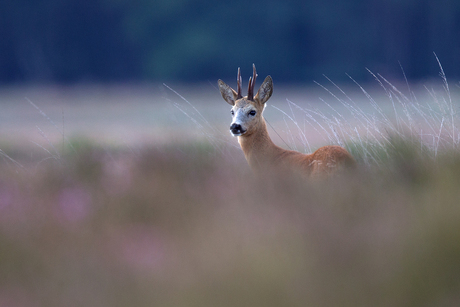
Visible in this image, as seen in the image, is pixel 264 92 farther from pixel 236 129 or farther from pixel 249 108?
pixel 236 129

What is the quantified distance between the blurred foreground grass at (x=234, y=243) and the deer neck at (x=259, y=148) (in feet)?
6.28

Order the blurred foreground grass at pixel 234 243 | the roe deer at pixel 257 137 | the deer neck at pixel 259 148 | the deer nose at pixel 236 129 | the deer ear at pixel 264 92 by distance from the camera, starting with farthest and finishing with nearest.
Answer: the deer ear at pixel 264 92, the deer neck at pixel 259 148, the deer nose at pixel 236 129, the roe deer at pixel 257 137, the blurred foreground grass at pixel 234 243

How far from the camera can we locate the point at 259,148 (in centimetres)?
392

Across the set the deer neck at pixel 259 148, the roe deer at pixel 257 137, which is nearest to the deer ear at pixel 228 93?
the roe deer at pixel 257 137

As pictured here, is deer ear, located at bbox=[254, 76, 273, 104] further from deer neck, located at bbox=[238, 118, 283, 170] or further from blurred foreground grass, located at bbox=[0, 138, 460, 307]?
blurred foreground grass, located at bbox=[0, 138, 460, 307]

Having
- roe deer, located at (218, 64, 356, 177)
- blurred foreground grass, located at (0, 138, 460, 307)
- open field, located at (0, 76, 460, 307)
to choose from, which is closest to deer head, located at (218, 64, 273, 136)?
roe deer, located at (218, 64, 356, 177)

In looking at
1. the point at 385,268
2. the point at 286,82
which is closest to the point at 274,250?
the point at 385,268

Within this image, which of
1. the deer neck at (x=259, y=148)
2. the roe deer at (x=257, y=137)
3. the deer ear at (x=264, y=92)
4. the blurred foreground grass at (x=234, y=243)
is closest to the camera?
the blurred foreground grass at (x=234, y=243)

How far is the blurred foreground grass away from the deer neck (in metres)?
1.91

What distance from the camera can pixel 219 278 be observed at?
115 centimetres

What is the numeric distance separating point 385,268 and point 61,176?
1387mm

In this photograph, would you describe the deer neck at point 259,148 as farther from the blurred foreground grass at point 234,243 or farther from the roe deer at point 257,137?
the blurred foreground grass at point 234,243

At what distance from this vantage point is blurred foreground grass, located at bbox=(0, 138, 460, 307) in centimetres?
112

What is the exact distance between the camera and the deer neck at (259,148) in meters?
3.79
